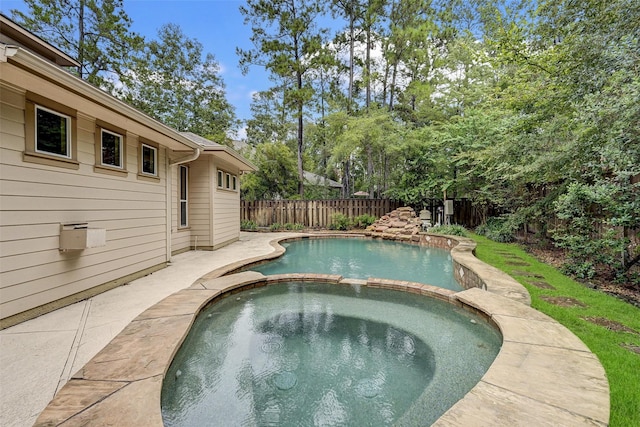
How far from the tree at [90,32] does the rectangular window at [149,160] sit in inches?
394

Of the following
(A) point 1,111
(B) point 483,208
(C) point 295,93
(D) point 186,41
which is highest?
(D) point 186,41

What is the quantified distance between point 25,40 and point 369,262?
6.70 metres

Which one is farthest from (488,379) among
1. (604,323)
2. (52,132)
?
(52,132)

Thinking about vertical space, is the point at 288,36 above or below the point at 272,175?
above

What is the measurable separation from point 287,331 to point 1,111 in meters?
3.50

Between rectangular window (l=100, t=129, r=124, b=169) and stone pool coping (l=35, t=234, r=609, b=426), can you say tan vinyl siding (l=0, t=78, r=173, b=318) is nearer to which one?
rectangular window (l=100, t=129, r=124, b=169)

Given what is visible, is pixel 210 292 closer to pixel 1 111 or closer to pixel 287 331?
pixel 287 331

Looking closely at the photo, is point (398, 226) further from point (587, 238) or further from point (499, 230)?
point (587, 238)

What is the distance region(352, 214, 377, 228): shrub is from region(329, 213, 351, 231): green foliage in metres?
0.37

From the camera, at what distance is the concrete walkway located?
176 cm

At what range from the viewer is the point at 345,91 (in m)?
18.0

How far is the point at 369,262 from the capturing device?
6.73 metres

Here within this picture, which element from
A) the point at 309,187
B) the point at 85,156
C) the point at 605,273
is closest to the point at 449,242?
the point at 605,273

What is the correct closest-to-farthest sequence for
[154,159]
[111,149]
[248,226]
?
[111,149]
[154,159]
[248,226]
